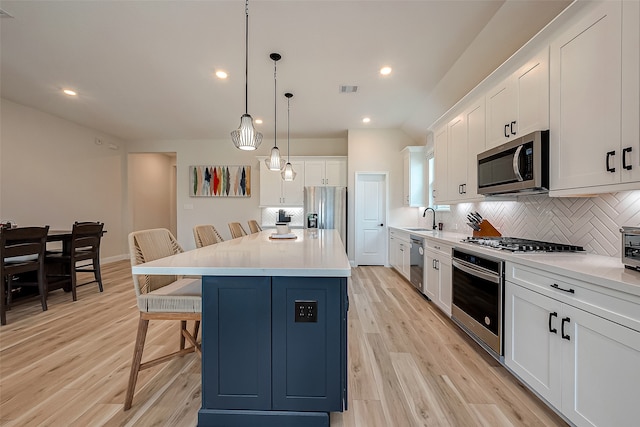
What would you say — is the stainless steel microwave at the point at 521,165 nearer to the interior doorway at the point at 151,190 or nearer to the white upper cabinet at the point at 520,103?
the white upper cabinet at the point at 520,103

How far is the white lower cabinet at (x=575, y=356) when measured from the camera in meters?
1.05

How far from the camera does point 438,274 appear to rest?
2826 millimetres

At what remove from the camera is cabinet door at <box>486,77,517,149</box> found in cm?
212

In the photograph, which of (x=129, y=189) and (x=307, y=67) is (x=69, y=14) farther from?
(x=129, y=189)

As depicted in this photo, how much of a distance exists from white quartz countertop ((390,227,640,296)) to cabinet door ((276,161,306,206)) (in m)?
4.16

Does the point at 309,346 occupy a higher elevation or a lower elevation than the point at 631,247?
lower

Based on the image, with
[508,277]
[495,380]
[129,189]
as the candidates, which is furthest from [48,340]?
[129,189]

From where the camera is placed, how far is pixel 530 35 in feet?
7.20

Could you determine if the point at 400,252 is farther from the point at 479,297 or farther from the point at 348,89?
the point at 348,89

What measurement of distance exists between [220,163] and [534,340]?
6.22 meters

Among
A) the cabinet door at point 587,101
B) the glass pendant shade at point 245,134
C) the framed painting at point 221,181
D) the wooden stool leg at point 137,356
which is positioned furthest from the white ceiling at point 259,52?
the wooden stool leg at point 137,356

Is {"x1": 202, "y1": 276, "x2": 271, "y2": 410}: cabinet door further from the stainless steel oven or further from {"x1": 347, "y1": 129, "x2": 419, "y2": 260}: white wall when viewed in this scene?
{"x1": 347, "y1": 129, "x2": 419, "y2": 260}: white wall

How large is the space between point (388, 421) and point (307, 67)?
338 cm

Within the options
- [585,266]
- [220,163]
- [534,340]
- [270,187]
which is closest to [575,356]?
[534,340]
